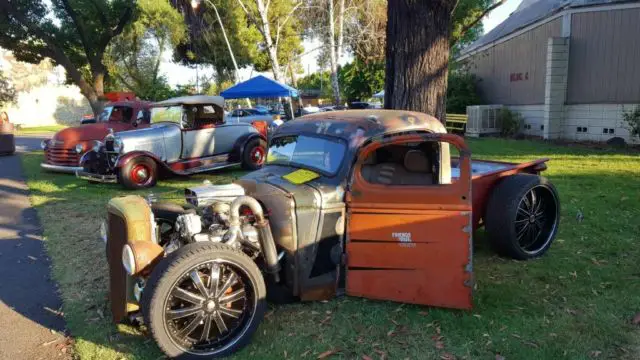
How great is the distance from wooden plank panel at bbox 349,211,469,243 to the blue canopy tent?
1384 centimetres

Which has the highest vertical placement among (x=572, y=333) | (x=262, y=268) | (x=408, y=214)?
(x=408, y=214)

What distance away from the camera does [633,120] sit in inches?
532

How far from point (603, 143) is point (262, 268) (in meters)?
14.2

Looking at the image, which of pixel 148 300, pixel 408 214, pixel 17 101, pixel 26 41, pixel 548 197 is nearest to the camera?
pixel 148 300

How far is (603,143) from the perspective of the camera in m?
14.7

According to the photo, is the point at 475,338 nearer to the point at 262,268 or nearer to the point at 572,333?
the point at 572,333

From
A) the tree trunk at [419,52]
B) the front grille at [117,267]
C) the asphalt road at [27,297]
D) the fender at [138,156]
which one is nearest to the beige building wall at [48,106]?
the fender at [138,156]

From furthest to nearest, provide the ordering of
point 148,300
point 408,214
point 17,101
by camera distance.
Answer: point 17,101 < point 408,214 < point 148,300

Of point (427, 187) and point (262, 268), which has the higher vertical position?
point (427, 187)

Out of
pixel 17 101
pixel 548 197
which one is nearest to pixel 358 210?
pixel 548 197

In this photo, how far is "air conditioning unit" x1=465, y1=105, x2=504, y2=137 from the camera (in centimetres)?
1897

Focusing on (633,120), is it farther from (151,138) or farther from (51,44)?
(51,44)

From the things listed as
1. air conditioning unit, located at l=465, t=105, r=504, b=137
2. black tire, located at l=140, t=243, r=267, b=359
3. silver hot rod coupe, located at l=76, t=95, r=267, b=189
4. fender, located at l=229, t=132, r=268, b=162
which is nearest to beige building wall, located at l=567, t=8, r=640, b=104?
air conditioning unit, located at l=465, t=105, r=504, b=137

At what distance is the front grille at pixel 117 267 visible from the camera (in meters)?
3.57
